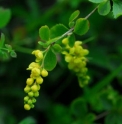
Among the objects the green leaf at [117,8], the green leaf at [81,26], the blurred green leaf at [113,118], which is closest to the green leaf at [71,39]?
the green leaf at [81,26]

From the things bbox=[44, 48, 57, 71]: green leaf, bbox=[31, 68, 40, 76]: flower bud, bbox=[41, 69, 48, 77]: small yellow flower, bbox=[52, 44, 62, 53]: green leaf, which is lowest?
bbox=[41, 69, 48, 77]: small yellow flower

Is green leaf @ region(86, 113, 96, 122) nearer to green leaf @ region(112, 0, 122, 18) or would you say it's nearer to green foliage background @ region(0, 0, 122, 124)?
green foliage background @ region(0, 0, 122, 124)

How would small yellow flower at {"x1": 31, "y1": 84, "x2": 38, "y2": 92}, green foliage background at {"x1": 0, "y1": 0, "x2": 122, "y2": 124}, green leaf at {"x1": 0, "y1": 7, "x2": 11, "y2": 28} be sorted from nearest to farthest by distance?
small yellow flower at {"x1": 31, "y1": 84, "x2": 38, "y2": 92} < green leaf at {"x1": 0, "y1": 7, "x2": 11, "y2": 28} < green foliage background at {"x1": 0, "y1": 0, "x2": 122, "y2": 124}

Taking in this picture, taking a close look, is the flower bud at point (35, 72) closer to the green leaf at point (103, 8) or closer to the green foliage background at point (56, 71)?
the green leaf at point (103, 8)

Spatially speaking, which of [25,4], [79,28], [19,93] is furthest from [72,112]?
[25,4]

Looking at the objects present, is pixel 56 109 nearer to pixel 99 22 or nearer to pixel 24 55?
pixel 24 55

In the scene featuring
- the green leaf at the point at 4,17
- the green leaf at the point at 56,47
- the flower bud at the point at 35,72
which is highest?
the green leaf at the point at 4,17

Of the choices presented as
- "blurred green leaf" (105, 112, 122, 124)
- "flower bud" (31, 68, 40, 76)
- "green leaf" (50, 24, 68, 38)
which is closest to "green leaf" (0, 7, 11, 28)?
"green leaf" (50, 24, 68, 38)
